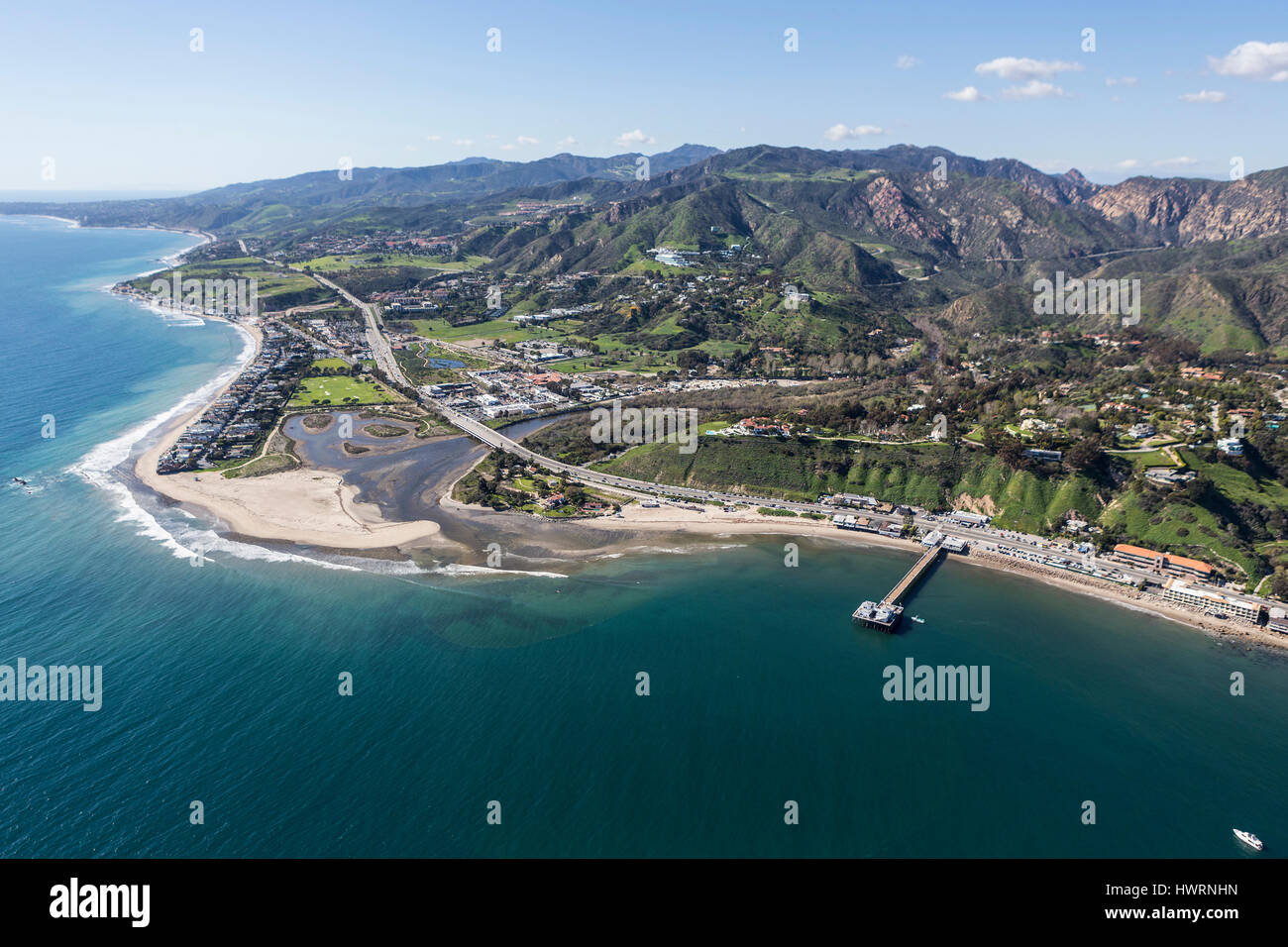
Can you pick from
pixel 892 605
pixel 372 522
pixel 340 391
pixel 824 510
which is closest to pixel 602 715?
pixel 892 605

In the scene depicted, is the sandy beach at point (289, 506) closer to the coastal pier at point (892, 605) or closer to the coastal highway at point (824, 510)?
the coastal highway at point (824, 510)

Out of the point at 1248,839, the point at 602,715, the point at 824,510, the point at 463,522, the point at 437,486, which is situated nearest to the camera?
the point at 1248,839

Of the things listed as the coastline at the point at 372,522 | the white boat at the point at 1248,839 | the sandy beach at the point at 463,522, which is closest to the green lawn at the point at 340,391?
the coastline at the point at 372,522

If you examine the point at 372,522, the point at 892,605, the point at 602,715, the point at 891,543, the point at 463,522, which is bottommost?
the point at 602,715

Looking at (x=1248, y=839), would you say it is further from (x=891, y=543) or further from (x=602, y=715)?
(x=602, y=715)

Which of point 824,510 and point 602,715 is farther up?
point 824,510
